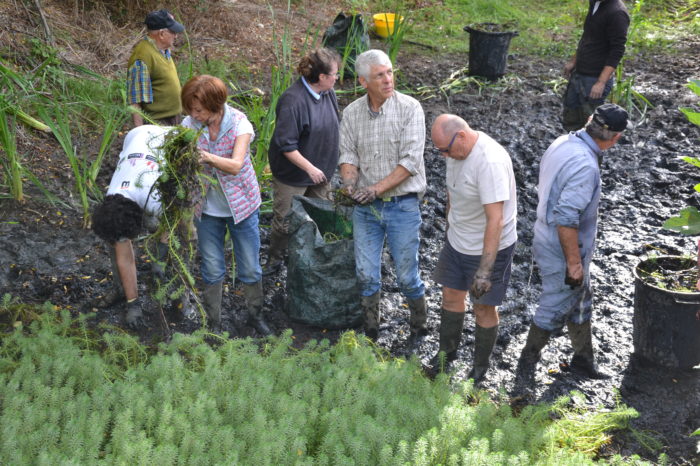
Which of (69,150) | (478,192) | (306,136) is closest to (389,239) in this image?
(478,192)

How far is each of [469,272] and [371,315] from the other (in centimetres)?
77

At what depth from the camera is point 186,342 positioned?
3818 mm

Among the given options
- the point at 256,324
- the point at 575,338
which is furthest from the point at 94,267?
the point at 575,338

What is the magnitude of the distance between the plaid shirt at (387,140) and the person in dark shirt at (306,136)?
403 millimetres

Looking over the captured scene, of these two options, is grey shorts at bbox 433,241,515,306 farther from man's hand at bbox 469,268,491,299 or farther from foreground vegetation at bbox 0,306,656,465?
foreground vegetation at bbox 0,306,656,465

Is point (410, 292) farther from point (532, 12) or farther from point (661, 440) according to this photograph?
point (532, 12)

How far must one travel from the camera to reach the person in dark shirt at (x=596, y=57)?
5.80 meters

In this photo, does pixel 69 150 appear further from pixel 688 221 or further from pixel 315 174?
pixel 688 221

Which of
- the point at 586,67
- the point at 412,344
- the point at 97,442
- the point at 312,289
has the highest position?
the point at 586,67

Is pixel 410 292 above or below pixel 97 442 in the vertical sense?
below

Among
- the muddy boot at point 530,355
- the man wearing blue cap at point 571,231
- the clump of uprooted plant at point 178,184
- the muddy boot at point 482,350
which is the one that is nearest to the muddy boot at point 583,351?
the man wearing blue cap at point 571,231

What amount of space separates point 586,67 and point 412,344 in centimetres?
296

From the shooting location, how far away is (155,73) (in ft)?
17.5

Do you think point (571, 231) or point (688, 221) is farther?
point (571, 231)
